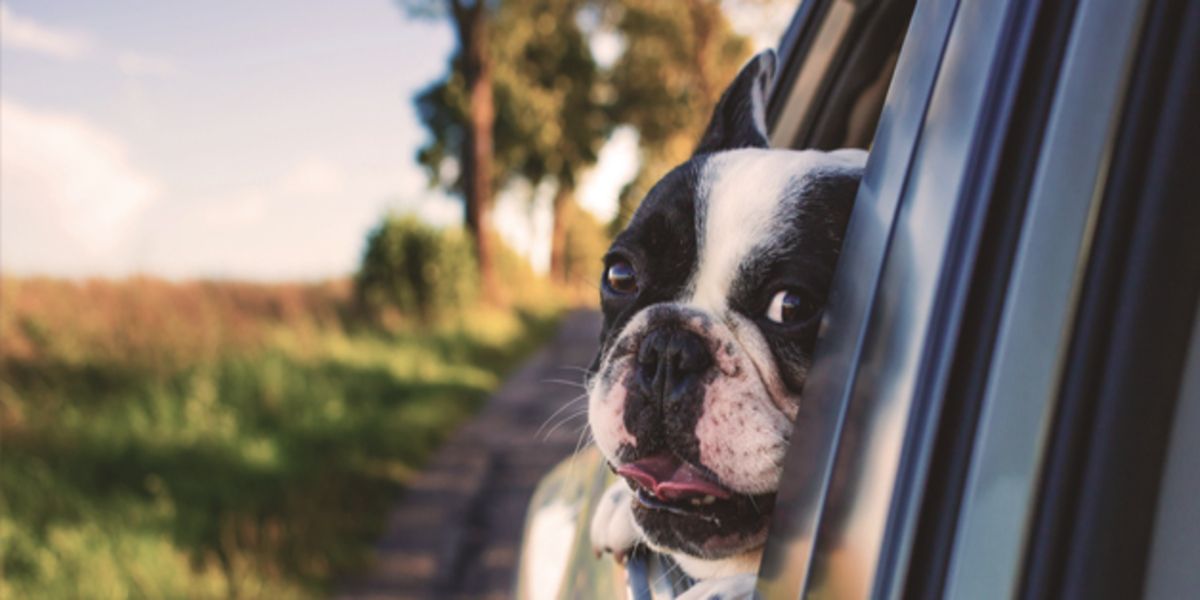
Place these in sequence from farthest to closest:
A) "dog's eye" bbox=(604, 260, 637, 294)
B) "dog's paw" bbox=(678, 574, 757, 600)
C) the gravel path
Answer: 1. the gravel path
2. "dog's eye" bbox=(604, 260, 637, 294)
3. "dog's paw" bbox=(678, 574, 757, 600)

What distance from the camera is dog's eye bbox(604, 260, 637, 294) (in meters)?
1.44

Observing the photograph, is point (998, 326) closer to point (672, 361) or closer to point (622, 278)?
point (672, 361)

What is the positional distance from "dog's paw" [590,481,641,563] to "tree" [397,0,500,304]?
15774 mm

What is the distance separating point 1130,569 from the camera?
0.76m

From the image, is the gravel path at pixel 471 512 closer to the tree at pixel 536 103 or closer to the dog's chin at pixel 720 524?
the dog's chin at pixel 720 524

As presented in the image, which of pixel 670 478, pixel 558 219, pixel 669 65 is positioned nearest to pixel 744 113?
pixel 670 478

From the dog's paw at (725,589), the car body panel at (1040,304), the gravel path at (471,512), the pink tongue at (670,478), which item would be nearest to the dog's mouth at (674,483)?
the pink tongue at (670,478)

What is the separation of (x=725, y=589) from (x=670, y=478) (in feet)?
0.53

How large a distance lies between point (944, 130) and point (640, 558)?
34.4 inches

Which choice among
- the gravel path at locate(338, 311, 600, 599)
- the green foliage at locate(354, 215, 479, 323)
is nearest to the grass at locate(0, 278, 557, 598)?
the gravel path at locate(338, 311, 600, 599)

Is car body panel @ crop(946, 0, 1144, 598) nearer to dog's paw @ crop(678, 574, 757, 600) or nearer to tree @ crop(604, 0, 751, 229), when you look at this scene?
dog's paw @ crop(678, 574, 757, 600)

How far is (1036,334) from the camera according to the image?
772mm

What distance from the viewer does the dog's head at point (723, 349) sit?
3.82 feet

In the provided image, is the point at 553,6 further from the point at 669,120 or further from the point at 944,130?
the point at 944,130
